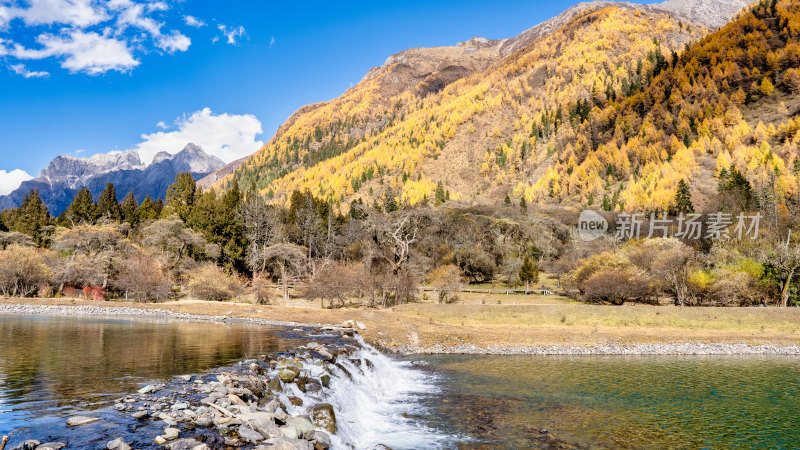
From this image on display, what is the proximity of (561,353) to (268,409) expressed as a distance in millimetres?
26566

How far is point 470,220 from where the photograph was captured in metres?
87.7

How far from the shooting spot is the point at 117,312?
46156mm

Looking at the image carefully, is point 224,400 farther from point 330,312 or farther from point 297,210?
point 297,210

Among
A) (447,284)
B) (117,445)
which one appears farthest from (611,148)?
(117,445)

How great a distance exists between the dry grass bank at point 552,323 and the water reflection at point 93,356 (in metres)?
8.91

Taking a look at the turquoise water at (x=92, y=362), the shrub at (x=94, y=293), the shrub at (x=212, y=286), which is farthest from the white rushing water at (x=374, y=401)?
the shrub at (x=94, y=293)

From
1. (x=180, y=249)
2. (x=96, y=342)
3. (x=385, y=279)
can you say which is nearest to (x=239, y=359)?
(x=96, y=342)

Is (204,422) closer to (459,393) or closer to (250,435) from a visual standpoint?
(250,435)

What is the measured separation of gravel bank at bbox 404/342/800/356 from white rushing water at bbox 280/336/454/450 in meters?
7.29

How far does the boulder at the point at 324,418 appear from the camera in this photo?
1266cm

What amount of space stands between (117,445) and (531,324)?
3723 cm

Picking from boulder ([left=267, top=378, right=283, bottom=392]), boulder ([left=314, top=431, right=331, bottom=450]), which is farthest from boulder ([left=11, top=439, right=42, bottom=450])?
boulder ([left=267, top=378, right=283, bottom=392])

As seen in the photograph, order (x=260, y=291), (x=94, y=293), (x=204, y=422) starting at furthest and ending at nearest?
1. (x=94, y=293)
2. (x=260, y=291)
3. (x=204, y=422)

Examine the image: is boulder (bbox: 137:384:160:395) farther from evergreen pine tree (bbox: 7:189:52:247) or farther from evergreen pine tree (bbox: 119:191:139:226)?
evergreen pine tree (bbox: 119:191:139:226)
